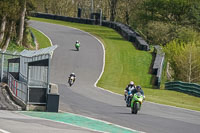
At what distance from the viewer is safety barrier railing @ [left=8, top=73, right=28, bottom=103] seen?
64.1 feet

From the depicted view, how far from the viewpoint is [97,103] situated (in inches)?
975

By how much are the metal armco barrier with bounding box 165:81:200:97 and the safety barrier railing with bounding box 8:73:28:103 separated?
14.5 m

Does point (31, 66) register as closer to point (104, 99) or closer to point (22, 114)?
point (22, 114)

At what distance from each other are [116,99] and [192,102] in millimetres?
5575

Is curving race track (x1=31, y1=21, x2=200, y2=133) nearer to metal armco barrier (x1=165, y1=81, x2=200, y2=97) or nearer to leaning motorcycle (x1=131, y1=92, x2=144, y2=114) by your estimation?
leaning motorcycle (x1=131, y1=92, x2=144, y2=114)

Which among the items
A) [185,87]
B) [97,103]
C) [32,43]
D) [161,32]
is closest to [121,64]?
[32,43]

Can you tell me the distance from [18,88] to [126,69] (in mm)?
25809

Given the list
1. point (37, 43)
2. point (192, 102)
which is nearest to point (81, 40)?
point (37, 43)

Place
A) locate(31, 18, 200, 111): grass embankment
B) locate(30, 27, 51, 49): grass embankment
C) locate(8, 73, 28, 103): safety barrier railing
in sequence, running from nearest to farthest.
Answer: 1. locate(8, 73, 28, 103): safety barrier railing
2. locate(31, 18, 200, 111): grass embankment
3. locate(30, 27, 51, 49): grass embankment

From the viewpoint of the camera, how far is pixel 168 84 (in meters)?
37.8

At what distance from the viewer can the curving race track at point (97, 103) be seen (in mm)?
17688

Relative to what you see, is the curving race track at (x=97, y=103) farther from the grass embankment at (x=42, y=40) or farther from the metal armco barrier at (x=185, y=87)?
the metal armco barrier at (x=185, y=87)

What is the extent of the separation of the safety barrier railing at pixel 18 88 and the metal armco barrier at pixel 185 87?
→ 1452cm

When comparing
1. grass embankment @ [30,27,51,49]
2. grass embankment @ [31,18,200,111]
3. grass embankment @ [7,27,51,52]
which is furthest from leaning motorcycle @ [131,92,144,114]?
grass embankment @ [30,27,51,49]
